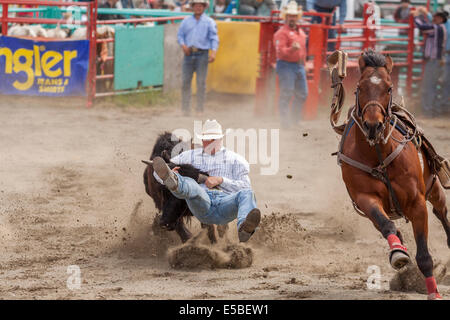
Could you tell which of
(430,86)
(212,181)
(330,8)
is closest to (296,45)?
(330,8)

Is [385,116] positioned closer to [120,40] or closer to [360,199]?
[360,199]

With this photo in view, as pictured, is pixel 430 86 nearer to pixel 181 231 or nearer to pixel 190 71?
pixel 190 71

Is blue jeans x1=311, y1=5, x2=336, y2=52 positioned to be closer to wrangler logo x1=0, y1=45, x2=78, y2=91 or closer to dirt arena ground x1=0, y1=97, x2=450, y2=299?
dirt arena ground x1=0, y1=97, x2=450, y2=299

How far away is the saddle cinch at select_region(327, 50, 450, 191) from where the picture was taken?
20.1 ft

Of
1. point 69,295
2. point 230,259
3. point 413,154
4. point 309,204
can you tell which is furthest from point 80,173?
point 413,154

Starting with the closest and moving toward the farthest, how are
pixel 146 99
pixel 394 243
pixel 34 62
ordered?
pixel 394 243
pixel 34 62
pixel 146 99

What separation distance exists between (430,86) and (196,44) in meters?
4.41

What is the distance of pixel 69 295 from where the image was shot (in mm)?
5750

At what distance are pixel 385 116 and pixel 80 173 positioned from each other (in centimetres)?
529

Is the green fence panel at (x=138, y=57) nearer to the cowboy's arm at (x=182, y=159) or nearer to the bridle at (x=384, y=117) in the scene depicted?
the cowboy's arm at (x=182, y=159)

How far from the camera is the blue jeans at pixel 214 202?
6.59 meters

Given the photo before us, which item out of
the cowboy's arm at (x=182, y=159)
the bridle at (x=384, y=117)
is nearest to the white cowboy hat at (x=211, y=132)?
the cowboy's arm at (x=182, y=159)

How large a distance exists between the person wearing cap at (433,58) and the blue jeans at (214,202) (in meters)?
8.92

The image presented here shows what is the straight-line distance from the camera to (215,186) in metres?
6.98
